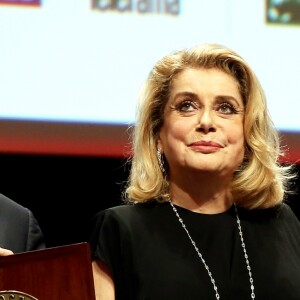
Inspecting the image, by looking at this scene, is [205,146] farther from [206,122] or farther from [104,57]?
[104,57]

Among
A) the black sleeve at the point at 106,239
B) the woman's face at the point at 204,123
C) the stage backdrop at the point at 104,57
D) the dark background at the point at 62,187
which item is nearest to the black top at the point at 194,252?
the black sleeve at the point at 106,239

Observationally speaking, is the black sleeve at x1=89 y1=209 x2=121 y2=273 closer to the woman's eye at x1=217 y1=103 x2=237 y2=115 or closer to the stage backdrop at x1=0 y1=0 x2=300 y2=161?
the woman's eye at x1=217 y1=103 x2=237 y2=115

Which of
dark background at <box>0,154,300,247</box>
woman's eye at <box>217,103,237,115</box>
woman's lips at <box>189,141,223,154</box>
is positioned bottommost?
dark background at <box>0,154,300,247</box>

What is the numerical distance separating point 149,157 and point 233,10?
914 millimetres

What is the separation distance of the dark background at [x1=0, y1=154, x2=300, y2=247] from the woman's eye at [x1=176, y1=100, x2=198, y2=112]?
1.01 meters

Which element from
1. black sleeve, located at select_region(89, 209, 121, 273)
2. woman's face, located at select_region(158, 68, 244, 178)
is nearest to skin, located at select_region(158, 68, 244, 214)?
woman's face, located at select_region(158, 68, 244, 178)

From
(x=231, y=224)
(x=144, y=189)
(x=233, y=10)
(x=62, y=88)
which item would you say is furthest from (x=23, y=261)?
(x=233, y=10)

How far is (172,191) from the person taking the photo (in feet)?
6.31

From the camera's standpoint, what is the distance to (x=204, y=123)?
1.81m

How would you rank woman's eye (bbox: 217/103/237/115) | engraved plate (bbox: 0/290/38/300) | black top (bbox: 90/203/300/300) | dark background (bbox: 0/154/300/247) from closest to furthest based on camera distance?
engraved plate (bbox: 0/290/38/300)
black top (bbox: 90/203/300/300)
woman's eye (bbox: 217/103/237/115)
dark background (bbox: 0/154/300/247)

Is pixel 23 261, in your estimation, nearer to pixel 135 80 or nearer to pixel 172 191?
pixel 172 191

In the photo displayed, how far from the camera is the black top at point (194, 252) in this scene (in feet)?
5.78

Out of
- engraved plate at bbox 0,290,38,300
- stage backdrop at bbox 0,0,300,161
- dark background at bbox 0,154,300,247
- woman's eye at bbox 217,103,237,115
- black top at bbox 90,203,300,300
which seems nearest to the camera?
engraved plate at bbox 0,290,38,300

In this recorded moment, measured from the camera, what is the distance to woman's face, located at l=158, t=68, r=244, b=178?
1821mm
